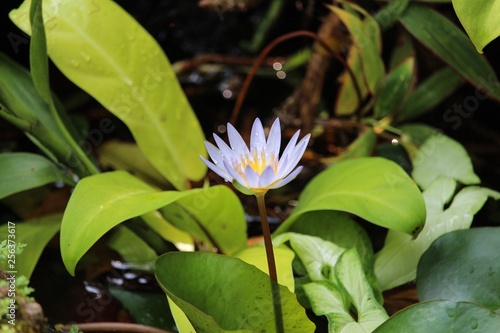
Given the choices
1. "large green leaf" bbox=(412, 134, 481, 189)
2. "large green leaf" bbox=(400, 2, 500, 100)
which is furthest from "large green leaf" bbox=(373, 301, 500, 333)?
"large green leaf" bbox=(400, 2, 500, 100)

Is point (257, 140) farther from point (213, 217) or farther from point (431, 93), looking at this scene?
point (431, 93)

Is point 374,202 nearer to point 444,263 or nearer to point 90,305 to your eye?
point 444,263

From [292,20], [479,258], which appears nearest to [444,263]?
[479,258]

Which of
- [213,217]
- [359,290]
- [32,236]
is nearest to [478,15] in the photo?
[359,290]

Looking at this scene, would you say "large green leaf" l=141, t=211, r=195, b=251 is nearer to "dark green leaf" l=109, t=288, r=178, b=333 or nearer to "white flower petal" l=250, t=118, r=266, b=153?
"dark green leaf" l=109, t=288, r=178, b=333

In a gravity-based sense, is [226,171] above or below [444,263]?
above

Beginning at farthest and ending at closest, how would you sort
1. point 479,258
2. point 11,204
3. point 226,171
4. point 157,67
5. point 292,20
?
point 292,20 < point 11,204 < point 157,67 < point 479,258 < point 226,171
